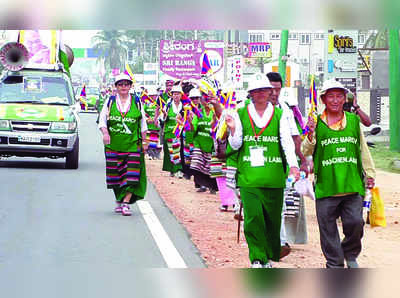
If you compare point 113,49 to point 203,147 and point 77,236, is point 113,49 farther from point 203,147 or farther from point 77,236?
point 77,236

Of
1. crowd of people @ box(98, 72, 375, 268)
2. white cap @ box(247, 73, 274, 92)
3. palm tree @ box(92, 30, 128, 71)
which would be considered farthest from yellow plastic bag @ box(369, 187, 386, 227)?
palm tree @ box(92, 30, 128, 71)

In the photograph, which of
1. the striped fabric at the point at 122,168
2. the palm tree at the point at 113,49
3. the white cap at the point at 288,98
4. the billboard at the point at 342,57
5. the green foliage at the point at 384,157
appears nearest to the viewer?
the white cap at the point at 288,98

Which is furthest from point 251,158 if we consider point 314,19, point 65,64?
point 65,64

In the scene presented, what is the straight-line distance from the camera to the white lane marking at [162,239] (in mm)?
9625

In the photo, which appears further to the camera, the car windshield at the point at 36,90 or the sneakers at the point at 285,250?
the car windshield at the point at 36,90

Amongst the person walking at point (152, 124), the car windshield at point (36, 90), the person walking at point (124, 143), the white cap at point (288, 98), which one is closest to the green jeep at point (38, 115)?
the car windshield at point (36, 90)

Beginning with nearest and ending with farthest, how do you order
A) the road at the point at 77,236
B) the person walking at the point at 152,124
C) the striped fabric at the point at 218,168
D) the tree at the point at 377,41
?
the road at the point at 77,236, the striped fabric at the point at 218,168, the person walking at the point at 152,124, the tree at the point at 377,41

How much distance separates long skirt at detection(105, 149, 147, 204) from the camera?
43.5 feet

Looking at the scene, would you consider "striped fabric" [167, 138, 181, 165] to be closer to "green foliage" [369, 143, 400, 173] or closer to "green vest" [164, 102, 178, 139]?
"green vest" [164, 102, 178, 139]

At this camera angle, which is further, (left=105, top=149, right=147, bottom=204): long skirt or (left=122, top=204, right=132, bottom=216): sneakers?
(left=122, top=204, right=132, bottom=216): sneakers

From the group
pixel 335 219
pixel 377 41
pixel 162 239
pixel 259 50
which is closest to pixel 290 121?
pixel 335 219

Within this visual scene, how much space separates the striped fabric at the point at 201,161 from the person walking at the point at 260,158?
25.3ft

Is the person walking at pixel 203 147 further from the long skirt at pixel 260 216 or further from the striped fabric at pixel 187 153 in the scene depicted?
the long skirt at pixel 260 216

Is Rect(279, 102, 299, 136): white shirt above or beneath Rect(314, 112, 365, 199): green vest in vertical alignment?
above
